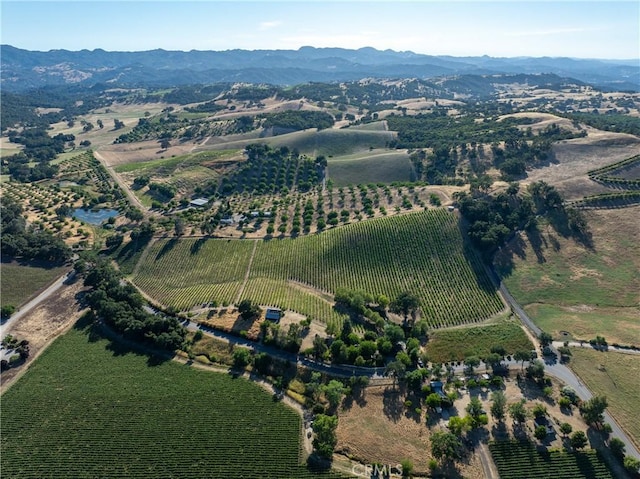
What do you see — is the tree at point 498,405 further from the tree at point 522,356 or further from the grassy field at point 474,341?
the grassy field at point 474,341

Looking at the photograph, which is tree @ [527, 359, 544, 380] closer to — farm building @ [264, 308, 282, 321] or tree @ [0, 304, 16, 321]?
farm building @ [264, 308, 282, 321]

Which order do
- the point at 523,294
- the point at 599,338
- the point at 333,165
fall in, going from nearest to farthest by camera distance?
the point at 599,338 → the point at 523,294 → the point at 333,165

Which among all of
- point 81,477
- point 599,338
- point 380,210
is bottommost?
point 81,477

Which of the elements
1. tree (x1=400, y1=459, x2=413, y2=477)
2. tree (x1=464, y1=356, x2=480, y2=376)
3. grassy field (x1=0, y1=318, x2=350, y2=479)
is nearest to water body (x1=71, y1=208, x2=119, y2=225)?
grassy field (x1=0, y1=318, x2=350, y2=479)

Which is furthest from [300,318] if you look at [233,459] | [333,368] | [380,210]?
[380,210]

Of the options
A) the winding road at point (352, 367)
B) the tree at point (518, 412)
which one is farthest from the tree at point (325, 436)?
the tree at point (518, 412)

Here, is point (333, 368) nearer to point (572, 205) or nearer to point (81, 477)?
point (81, 477)

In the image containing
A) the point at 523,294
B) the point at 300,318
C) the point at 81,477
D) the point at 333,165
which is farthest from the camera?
the point at 333,165
